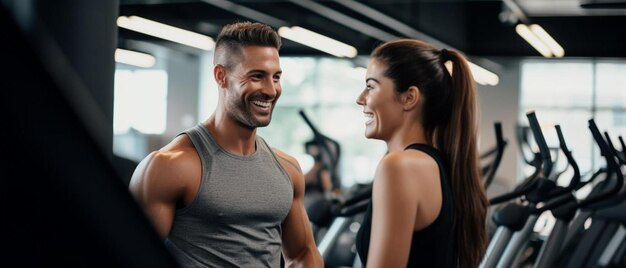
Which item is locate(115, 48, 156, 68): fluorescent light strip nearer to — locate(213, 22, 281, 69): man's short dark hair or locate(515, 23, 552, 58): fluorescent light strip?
locate(515, 23, 552, 58): fluorescent light strip

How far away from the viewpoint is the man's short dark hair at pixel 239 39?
2.36 metres

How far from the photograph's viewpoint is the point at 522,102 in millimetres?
15344

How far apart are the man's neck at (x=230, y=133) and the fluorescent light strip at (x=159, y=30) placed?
4.80 m

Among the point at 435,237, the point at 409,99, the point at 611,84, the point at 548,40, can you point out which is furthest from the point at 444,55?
the point at 611,84

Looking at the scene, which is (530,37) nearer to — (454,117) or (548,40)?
(548,40)

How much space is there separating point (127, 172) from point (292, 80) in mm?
9611

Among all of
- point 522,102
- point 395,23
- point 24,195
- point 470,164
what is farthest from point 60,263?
point 522,102

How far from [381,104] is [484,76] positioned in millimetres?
11749

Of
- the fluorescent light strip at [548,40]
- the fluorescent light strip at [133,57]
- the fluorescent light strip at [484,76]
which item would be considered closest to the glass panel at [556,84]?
the fluorescent light strip at [484,76]

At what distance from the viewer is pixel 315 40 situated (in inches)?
377

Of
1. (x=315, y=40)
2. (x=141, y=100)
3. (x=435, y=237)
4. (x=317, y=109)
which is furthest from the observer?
(x=317, y=109)

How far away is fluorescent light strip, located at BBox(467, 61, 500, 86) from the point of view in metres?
12.4

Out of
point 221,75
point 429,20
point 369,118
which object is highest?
point 429,20

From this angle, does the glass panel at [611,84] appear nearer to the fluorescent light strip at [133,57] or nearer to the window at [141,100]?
the fluorescent light strip at [133,57]
